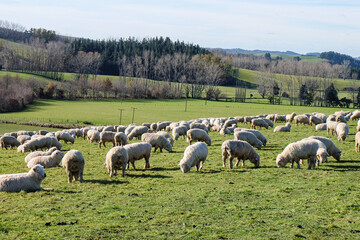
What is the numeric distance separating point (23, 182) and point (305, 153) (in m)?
13.1

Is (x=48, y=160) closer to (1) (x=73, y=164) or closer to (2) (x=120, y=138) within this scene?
(1) (x=73, y=164)

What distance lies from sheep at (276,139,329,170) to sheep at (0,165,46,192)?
37.5 ft

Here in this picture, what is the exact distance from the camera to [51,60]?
166 m

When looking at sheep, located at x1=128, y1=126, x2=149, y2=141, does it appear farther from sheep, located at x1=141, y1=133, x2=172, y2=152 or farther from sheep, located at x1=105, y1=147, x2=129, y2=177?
sheep, located at x1=105, y1=147, x2=129, y2=177

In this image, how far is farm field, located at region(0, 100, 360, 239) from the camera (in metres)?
10.8

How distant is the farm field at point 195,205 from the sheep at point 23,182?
0.57m

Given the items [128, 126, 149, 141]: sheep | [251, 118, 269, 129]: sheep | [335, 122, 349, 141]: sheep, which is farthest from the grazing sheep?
[335, 122, 349, 141]: sheep

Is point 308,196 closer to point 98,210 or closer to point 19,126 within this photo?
point 98,210

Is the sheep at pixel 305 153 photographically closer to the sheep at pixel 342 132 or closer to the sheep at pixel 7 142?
the sheep at pixel 342 132

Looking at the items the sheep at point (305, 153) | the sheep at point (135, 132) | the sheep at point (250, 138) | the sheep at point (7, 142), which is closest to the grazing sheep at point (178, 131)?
the sheep at point (135, 132)

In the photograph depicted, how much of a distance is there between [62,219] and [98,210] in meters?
1.32

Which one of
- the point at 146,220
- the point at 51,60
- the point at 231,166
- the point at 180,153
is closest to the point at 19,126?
the point at 180,153

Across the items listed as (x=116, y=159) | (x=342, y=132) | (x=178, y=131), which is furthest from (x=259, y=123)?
(x=116, y=159)

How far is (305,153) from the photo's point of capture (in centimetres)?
1836
